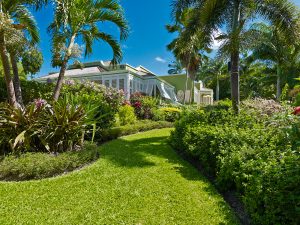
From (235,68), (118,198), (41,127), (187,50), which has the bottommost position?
(118,198)

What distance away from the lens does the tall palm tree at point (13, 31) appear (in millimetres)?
7180

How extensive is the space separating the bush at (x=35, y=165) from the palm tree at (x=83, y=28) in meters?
3.91

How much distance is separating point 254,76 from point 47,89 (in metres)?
42.5

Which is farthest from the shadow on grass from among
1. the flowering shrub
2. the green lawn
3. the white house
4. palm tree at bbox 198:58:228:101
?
palm tree at bbox 198:58:228:101

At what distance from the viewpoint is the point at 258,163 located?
12.5ft

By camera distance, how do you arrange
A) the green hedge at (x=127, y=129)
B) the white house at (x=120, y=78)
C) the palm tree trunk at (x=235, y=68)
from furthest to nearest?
the white house at (x=120, y=78) → the green hedge at (x=127, y=129) → the palm tree trunk at (x=235, y=68)

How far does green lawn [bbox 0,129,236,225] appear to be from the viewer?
3.86 m

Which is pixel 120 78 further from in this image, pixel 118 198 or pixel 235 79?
pixel 118 198

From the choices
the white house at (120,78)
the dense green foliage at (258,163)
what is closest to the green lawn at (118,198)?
the dense green foliage at (258,163)

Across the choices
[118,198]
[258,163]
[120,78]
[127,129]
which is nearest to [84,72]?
[120,78]

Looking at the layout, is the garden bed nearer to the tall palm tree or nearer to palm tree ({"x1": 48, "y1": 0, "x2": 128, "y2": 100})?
the tall palm tree

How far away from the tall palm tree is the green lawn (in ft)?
11.8

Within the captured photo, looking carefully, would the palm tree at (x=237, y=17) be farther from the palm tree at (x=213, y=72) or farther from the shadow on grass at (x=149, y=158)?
the palm tree at (x=213, y=72)

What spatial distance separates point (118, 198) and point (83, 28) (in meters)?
8.31
